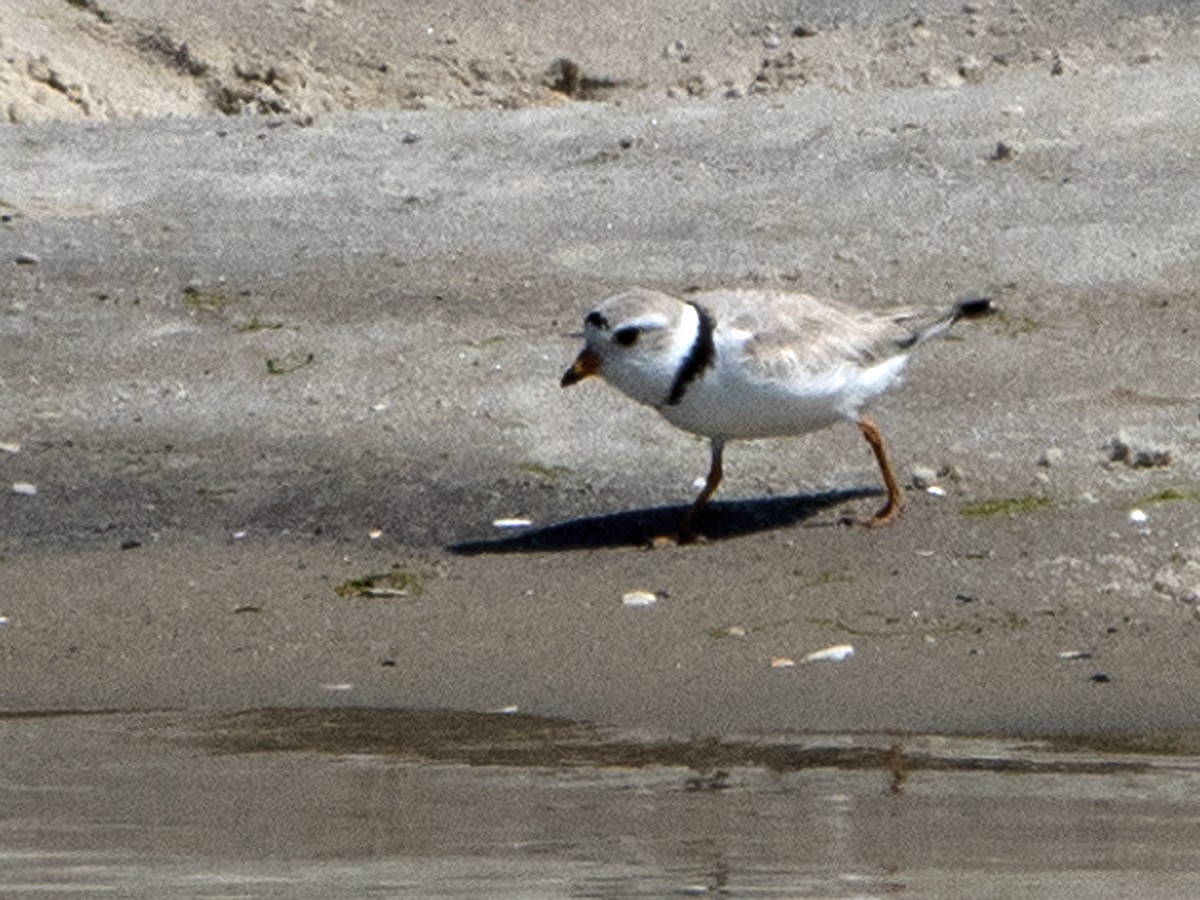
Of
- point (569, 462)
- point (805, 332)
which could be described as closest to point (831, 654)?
point (805, 332)

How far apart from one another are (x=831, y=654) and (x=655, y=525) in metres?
1.24

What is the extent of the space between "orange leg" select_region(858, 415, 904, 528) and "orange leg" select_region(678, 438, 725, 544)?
443 millimetres

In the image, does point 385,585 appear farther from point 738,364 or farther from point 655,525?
point 738,364

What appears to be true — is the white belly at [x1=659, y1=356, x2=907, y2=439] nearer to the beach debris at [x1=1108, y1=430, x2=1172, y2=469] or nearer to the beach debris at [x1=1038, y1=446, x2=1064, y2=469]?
the beach debris at [x1=1038, y1=446, x2=1064, y2=469]

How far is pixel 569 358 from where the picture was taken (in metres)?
9.02

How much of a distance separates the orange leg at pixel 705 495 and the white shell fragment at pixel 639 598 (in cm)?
39

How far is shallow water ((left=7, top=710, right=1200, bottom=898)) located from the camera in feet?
16.6

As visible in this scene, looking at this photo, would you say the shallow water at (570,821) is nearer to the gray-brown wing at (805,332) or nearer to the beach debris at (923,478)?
the gray-brown wing at (805,332)

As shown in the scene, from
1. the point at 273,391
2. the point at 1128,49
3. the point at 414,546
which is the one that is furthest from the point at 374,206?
the point at 1128,49

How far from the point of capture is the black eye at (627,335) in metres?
7.66

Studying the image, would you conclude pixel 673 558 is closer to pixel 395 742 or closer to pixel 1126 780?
pixel 395 742

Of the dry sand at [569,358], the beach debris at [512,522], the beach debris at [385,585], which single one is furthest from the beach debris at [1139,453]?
the beach debris at [385,585]

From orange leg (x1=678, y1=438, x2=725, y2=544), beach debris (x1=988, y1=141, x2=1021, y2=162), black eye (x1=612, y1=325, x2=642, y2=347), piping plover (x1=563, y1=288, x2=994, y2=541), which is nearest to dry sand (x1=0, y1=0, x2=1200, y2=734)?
beach debris (x1=988, y1=141, x2=1021, y2=162)

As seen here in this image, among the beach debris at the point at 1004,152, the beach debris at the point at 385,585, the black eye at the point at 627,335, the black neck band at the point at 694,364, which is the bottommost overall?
the beach debris at the point at 385,585
